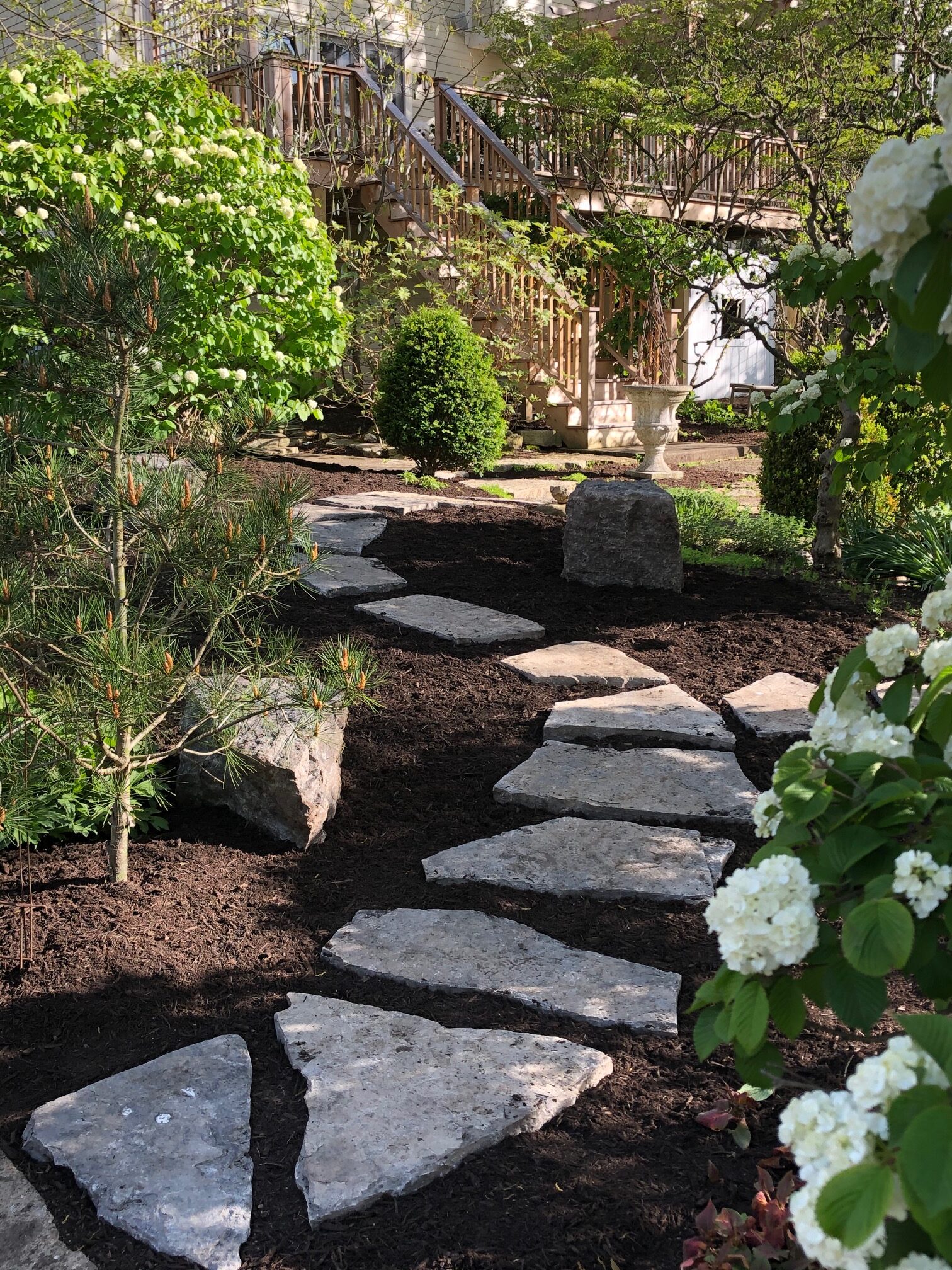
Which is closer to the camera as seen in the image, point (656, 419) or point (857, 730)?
point (857, 730)

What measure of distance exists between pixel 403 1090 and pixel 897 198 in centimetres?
176

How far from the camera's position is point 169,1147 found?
2047mm

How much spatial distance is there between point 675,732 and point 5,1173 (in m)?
2.63

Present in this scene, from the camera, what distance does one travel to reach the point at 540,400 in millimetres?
11836

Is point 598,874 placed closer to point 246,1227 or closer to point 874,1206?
point 246,1227

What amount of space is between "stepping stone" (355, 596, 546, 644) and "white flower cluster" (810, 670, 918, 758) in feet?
11.6

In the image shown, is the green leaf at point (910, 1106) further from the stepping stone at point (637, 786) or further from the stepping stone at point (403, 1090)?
the stepping stone at point (637, 786)

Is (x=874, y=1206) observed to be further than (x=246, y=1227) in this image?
No

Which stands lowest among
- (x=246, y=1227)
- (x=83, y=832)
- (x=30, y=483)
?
(x=246, y=1227)

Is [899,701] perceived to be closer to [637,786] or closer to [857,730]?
[857,730]

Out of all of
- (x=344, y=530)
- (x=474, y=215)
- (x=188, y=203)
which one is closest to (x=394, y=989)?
(x=344, y=530)

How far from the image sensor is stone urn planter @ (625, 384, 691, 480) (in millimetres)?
10375

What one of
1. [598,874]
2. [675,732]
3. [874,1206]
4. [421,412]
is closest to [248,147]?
[421,412]

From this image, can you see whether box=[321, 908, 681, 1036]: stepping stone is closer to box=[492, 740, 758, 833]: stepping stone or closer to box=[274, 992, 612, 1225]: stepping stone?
box=[274, 992, 612, 1225]: stepping stone
